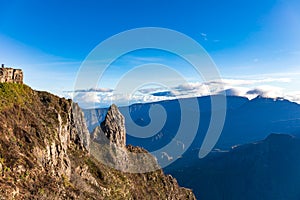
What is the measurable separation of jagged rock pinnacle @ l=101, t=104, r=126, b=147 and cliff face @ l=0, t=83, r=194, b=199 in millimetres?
11663

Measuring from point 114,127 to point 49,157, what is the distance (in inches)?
3628

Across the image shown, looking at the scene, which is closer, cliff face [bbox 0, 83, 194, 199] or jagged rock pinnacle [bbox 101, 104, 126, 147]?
Result: cliff face [bbox 0, 83, 194, 199]

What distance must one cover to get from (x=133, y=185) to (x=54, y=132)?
2485 inches

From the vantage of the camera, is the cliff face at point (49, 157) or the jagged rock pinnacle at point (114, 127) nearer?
the cliff face at point (49, 157)

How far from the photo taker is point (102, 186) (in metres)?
108

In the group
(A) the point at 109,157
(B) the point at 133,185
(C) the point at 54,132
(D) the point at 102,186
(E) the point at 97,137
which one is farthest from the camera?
(E) the point at 97,137

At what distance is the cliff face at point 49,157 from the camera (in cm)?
5413

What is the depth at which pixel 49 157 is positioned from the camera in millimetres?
72875

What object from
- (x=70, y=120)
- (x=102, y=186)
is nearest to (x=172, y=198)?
(x=102, y=186)

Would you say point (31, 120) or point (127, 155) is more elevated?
point (31, 120)

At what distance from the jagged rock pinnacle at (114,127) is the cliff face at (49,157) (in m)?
11.7

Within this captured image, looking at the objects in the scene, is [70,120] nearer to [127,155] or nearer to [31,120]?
[31,120]

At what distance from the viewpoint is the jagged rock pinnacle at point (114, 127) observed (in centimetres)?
16038

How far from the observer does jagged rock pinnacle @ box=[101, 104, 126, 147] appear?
160 meters
